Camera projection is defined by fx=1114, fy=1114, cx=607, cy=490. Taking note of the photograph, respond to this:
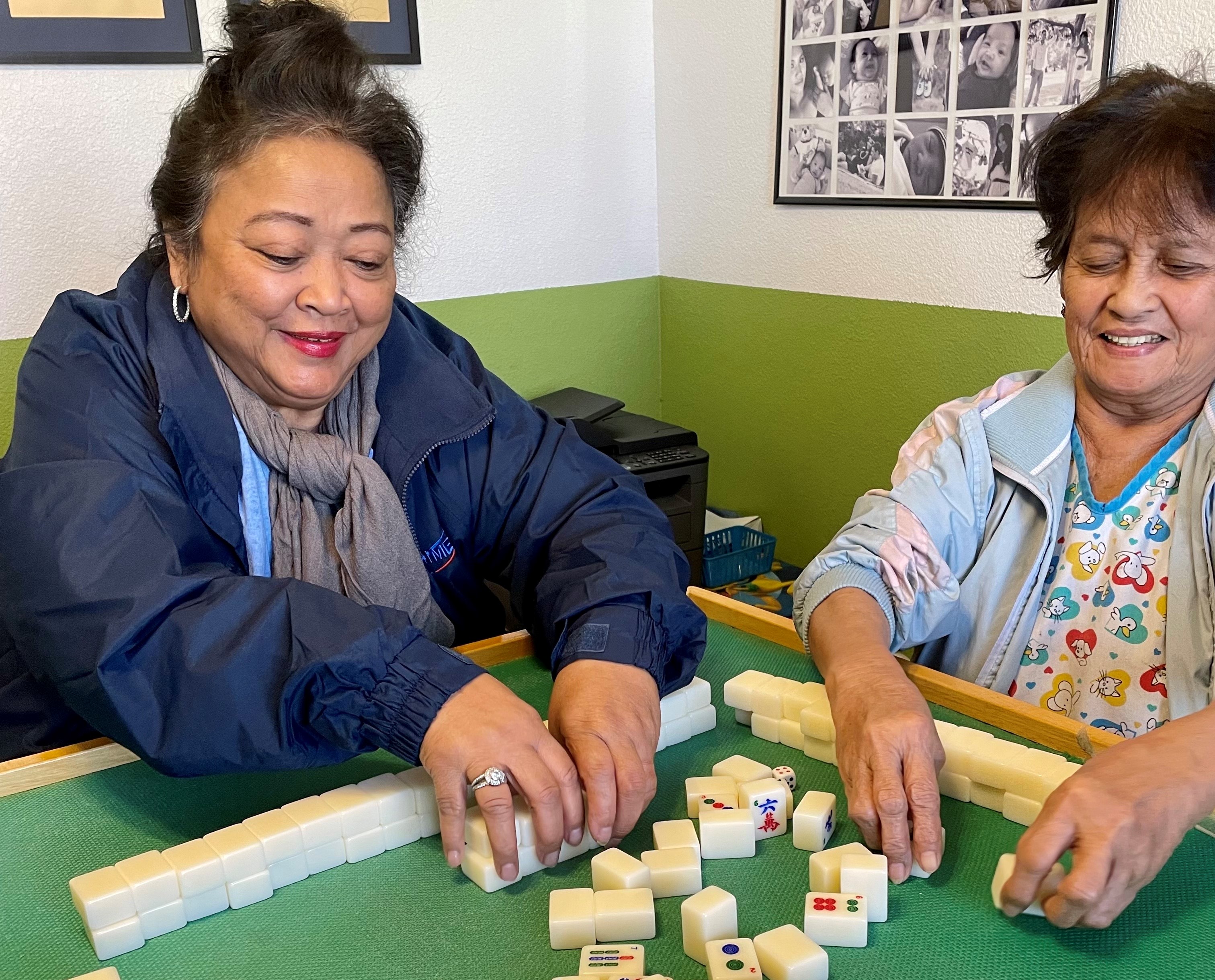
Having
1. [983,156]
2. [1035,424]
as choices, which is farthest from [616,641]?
[983,156]

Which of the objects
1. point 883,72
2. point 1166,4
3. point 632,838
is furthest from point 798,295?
point 632,838

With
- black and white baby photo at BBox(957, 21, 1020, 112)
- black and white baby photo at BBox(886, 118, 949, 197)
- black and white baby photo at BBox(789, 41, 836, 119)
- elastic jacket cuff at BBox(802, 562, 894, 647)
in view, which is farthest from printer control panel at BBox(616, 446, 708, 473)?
elastic jacket cuff at BBox(802, 562, 894, 647)

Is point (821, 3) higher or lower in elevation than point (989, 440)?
higher

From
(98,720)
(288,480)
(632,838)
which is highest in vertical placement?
(288,480)

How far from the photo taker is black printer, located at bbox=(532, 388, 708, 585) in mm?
2959

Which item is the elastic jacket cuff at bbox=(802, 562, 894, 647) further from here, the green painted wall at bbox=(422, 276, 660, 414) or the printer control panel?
the green painted wall at bbox=(422, 276, 660, 414)

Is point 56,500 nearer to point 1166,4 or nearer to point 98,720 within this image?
point 98,720

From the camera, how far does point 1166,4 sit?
2.19m

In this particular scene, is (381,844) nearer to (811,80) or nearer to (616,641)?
(616,641)

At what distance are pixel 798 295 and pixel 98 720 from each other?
2.39 meters

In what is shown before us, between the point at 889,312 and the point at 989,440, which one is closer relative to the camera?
the point at 989,440

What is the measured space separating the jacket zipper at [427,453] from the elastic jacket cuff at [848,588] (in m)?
0.51

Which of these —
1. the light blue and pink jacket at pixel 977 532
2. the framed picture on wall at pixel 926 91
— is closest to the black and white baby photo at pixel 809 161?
the framed picture on wall at pixel 926 91

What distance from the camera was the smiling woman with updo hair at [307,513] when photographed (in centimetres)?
112
